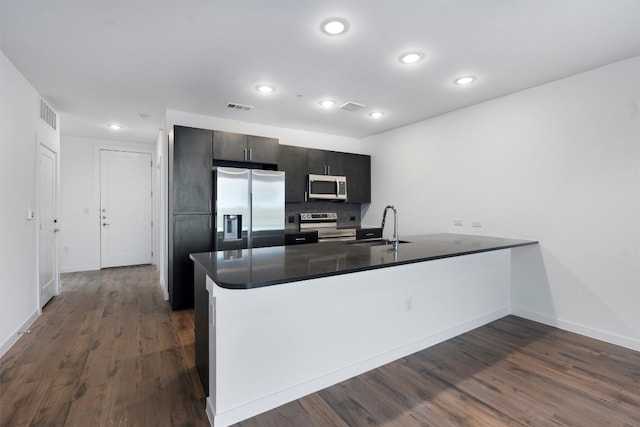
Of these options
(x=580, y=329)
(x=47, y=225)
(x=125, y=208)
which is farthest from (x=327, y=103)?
(x=125, y=208)

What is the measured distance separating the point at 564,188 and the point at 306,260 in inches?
110

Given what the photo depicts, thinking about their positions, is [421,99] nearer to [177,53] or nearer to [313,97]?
[313,97]

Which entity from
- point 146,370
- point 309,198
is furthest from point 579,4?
point 146,370

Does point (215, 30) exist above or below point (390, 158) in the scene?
above

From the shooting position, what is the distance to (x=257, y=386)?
6.10 feet

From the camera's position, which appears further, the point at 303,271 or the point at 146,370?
the point at 146,370

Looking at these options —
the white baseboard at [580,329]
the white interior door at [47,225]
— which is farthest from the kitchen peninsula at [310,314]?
the white interior door at [47,225]

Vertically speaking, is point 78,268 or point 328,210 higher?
point 328,210

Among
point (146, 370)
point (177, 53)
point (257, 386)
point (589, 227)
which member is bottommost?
point (146, 370)

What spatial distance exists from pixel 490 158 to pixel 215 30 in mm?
3241

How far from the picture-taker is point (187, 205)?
3.75m

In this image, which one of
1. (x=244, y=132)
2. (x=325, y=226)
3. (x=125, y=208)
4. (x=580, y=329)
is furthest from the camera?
(x=125, y=208)

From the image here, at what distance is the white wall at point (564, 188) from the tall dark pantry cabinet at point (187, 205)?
3.14m

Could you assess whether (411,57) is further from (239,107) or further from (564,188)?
(239,107)
